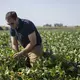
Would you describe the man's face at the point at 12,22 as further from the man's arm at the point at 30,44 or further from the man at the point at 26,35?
the man's arm at the point at 30,44

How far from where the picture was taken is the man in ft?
24.3

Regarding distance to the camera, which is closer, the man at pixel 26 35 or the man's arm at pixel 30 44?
the man at pixel 26 35

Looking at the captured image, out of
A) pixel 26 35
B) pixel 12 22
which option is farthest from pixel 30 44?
pixel 12 22

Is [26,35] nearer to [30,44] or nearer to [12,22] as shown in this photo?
[30,44]

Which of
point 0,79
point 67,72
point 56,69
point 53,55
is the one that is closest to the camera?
point 0,79

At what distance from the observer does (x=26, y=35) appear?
787 cm


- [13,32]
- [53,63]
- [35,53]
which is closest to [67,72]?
[53,63]

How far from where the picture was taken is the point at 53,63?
26.1ft

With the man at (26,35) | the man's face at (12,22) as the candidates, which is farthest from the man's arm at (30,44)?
the man's face at (12,22)

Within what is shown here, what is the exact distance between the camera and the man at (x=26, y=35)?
740 cm

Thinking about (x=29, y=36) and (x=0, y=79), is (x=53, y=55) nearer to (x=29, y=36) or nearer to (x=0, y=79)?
(x=29, y=36)

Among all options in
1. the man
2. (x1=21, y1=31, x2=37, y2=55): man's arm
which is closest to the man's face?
the man

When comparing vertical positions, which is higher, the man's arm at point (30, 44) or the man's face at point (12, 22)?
the man's face at point (12, 22)

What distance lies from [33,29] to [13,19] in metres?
0.59
